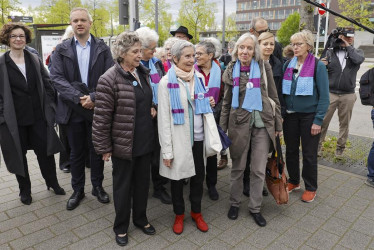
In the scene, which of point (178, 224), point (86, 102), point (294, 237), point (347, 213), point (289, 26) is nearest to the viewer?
point (294, 237)

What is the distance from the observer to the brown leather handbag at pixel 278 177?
369cm

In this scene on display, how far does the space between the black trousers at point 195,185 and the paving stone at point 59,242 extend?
1.10 meters

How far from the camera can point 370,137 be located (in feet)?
23.0

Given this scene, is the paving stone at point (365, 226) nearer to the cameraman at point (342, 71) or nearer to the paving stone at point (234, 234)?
the paving stone at point (234, 234)

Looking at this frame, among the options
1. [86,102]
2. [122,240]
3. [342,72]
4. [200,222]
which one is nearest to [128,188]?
[122,240]

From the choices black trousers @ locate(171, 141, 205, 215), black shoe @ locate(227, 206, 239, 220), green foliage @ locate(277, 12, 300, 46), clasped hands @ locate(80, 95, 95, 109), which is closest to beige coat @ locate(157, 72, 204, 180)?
black trousers @ locate(171, 141, 205, 215)

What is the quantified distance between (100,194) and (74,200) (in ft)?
1.08

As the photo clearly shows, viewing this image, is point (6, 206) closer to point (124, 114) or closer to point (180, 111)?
point (124, 114)

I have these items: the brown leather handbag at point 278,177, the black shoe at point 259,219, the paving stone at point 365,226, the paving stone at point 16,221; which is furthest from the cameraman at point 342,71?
the paving stone at point 16,221

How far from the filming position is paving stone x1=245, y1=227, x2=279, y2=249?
3.15 meters

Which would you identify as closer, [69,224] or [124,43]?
[124,43]

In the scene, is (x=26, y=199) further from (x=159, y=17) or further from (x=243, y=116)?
(x=159, y=17)

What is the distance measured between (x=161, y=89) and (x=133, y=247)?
1.59 metres

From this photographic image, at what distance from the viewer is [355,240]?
3.22m
